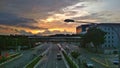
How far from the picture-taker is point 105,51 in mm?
145750

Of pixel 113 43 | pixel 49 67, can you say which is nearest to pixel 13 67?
pixel 49 67

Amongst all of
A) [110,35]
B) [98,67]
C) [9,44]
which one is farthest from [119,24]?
[98,67]

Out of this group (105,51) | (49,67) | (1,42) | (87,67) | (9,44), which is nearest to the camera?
(87,67)

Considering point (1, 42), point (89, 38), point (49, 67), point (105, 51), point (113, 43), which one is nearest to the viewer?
point (49, 67)

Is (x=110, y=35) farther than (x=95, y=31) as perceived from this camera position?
Yes

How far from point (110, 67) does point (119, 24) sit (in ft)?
375

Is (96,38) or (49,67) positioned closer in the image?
(49,67)

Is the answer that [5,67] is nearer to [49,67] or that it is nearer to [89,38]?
[49,67]

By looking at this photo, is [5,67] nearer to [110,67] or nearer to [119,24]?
[110,67]

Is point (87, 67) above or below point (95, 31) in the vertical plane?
below

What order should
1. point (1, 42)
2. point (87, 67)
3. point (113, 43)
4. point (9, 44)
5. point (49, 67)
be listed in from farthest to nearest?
point (9, 44) → point (113, 43) → point (1, 42) → point (49, 67) → point (87, 67)

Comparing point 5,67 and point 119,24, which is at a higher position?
point 119,24

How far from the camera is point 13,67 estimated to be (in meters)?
83.2

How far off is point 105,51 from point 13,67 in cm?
7124
